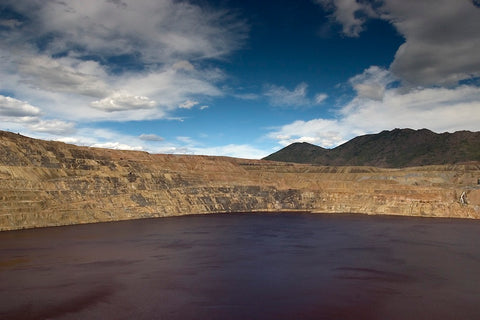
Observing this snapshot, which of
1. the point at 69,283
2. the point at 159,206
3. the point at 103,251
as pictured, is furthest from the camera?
the point at 159,206

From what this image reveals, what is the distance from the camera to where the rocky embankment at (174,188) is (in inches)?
2566

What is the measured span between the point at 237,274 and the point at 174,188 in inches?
2380

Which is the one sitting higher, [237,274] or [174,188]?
[174,188]

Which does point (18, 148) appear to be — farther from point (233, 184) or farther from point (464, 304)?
point (464, 304)

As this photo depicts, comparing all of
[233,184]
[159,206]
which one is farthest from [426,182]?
[159,206]

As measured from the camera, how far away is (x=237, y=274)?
35.3 meters

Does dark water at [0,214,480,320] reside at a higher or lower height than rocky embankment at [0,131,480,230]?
lower

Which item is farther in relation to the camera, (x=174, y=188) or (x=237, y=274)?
(x=174, y=188)

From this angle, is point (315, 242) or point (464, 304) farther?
point (315, 242)

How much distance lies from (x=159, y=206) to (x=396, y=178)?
6767 cm

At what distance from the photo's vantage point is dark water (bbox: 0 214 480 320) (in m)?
25.7

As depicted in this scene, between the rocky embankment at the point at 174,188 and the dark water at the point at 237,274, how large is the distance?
9980mm

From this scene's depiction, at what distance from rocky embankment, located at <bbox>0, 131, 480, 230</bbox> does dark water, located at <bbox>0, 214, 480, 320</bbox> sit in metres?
9.98

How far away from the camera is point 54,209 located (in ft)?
209
